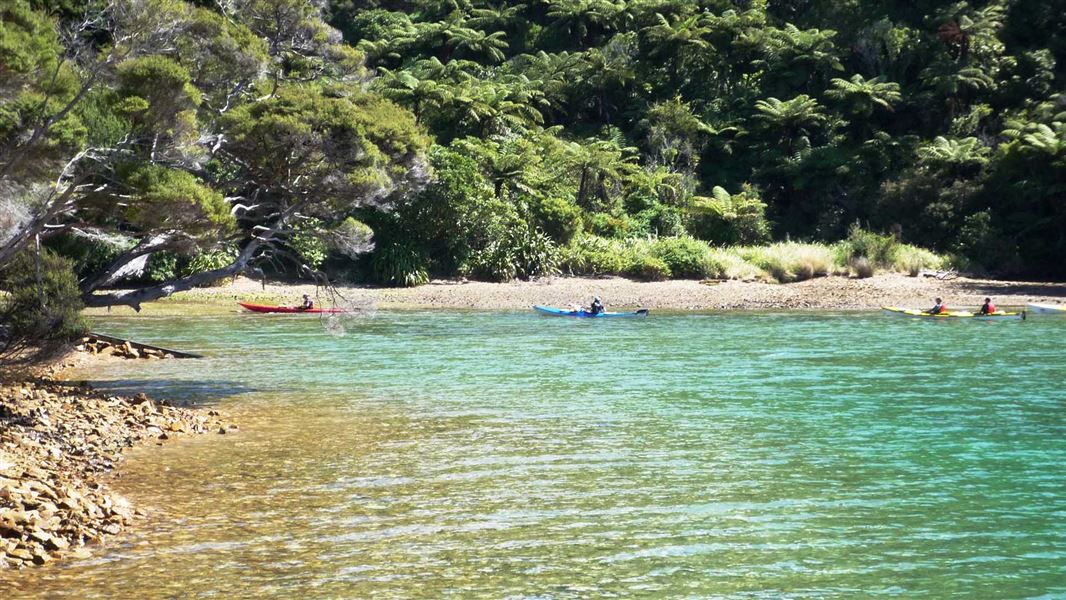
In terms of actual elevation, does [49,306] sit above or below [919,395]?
above

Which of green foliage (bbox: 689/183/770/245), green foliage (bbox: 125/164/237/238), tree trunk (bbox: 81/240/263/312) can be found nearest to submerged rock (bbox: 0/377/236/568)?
tree trunk (bbox: 81/240/263/312)

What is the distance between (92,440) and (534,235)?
2938cm

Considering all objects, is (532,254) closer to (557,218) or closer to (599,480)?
(557,218)

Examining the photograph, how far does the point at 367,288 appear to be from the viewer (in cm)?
4125

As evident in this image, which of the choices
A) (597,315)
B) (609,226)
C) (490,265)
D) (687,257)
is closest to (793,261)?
(687,257)

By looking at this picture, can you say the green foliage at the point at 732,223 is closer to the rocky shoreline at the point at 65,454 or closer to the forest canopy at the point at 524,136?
the forest canopy at the point at 524,136

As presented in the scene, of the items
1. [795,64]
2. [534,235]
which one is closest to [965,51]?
[795,64]

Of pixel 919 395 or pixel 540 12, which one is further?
pixel 540 12

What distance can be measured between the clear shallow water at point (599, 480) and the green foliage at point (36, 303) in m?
2.53

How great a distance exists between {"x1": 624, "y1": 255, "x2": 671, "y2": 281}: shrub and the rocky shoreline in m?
26.3

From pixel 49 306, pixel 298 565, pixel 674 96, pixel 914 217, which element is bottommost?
pixel 298 565

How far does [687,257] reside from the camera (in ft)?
141

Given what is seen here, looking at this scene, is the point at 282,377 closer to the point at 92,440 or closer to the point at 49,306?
the point at 49,306

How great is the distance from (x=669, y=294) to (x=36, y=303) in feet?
84.5
